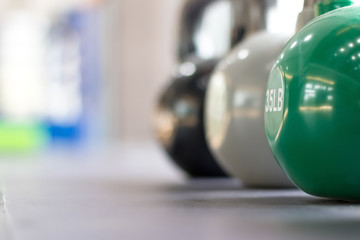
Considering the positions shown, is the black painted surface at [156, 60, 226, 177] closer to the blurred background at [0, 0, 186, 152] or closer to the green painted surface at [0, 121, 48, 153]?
the green painted surface at [0, 121, 48, 153]

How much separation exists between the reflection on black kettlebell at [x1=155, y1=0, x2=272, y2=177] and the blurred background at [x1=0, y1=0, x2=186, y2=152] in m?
4.40

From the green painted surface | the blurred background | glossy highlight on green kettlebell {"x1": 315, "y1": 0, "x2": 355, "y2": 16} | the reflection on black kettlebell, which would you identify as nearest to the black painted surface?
the reflection on black kettlebell

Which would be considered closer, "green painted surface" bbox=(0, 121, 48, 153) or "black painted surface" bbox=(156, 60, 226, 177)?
"black painted surface" bbox=(156, 60, 226, 177)

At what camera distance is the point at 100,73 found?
24.4 ft

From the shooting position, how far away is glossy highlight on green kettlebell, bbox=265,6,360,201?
104 centimetres

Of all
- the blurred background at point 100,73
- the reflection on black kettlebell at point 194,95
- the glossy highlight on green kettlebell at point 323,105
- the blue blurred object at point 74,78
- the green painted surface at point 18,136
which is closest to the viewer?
the glossy highlight on green kettlebell at point 323,105

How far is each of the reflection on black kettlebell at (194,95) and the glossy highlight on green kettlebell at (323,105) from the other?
0.67 metres

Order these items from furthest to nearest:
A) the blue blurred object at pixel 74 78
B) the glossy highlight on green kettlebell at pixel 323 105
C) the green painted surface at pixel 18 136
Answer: the blue blurred object at pixel 74 78 → the green painted surface at pixel 18 136 → the glossy highlight on green kettlebell at pixel 323 105

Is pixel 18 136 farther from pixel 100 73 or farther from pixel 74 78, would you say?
pixel 74 78

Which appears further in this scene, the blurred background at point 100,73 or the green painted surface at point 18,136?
the blurred background at point 100,73

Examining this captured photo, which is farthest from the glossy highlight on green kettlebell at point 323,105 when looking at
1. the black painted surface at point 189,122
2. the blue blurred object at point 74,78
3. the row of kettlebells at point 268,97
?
the blue blurred object at point 74,78

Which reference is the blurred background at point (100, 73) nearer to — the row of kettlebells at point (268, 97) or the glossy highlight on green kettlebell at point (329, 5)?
the row of kettlebells at point (268, 97)

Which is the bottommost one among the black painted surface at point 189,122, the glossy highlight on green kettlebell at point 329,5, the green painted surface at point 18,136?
the green painted surface at point 18,136

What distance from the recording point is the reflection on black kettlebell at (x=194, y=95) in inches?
74.8
